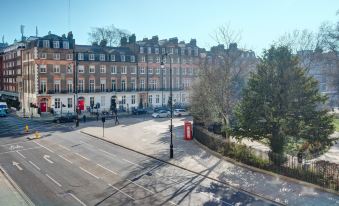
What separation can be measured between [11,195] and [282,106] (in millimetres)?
18937

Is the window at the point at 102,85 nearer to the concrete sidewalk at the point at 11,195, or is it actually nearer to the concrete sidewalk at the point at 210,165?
the concrete sidewalk at the point at 210,165

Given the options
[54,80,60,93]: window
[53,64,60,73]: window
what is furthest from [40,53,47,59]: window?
[54,80,60,93]: window

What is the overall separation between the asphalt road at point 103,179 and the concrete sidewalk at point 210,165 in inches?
45.4

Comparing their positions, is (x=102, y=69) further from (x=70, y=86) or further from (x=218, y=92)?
(x=218, y=92)

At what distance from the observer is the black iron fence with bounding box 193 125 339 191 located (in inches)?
811

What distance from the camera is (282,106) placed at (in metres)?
24.7

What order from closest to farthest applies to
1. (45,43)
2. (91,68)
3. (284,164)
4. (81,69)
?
1. (284,164)
2. (45,43)
3. (81,69)
4. (91,68)

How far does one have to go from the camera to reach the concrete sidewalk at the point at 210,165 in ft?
63.4

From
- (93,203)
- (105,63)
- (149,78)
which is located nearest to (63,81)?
(105,63)

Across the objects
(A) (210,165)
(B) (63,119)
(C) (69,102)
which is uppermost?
(C) (69,102)

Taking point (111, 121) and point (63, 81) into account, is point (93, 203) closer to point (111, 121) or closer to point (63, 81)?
point (111, 121)

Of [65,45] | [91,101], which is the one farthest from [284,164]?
[65,45]

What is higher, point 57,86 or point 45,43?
point 45,43

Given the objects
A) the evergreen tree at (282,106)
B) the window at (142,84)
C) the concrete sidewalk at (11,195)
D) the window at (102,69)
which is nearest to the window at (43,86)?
the window at (102,69)
